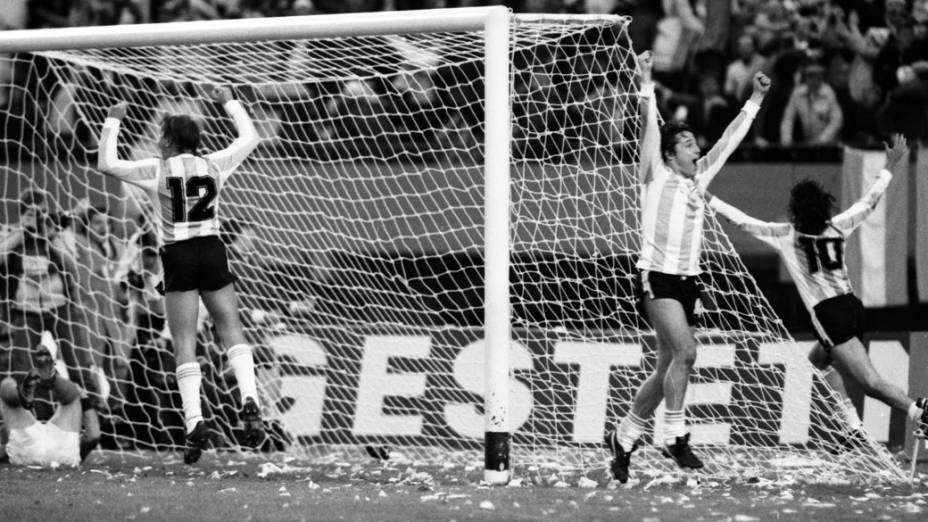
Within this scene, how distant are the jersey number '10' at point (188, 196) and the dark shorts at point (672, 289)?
2754 mm

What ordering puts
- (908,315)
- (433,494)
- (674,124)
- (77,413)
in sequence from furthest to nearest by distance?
(908,315)
(77,413)
(674,124)
(433,494)

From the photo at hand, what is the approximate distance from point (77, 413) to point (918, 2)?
8902 mm

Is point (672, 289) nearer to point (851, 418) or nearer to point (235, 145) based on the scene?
point (851, 418)

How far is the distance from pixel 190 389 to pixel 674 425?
2.99 m

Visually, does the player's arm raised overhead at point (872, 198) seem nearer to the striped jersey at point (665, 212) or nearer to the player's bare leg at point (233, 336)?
the striped jersey at point (665, 212)

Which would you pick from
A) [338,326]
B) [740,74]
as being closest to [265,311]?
[338,326]

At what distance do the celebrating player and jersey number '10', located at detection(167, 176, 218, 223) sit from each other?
2.11 metres

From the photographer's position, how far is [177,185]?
29.5 feet

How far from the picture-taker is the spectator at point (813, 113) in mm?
13836

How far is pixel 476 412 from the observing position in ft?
38.2

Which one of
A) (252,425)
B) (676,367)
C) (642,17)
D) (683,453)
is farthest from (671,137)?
(642,17)

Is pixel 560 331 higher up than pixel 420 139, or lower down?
lower down

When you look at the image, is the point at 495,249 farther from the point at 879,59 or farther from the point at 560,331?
the point at 879,59

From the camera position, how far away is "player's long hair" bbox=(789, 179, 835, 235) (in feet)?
31.1
